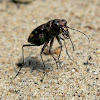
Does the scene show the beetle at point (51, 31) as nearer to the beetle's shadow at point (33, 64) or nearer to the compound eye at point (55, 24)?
the compound eye at point (55, 24)

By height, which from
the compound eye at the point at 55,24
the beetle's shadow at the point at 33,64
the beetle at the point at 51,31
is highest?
the compound eye at the point at 55,24

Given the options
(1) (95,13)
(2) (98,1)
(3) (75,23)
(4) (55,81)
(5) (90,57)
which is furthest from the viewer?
(2) (98,1)

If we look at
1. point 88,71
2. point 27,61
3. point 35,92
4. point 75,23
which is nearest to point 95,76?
point 88,71

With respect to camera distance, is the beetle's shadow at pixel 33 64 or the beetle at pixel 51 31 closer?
the beetle at pixel 51 31

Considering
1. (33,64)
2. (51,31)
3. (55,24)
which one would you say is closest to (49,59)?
(33,64)

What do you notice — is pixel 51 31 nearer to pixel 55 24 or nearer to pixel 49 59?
pixel 55 24

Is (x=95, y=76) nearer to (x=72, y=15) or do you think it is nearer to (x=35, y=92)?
(x=35, y=92)

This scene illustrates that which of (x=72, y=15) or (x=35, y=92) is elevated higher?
(x=72, y=15)

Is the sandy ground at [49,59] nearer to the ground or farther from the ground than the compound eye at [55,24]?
nearer to the ground

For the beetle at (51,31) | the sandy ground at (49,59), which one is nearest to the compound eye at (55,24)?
the beetle at (51,31)
